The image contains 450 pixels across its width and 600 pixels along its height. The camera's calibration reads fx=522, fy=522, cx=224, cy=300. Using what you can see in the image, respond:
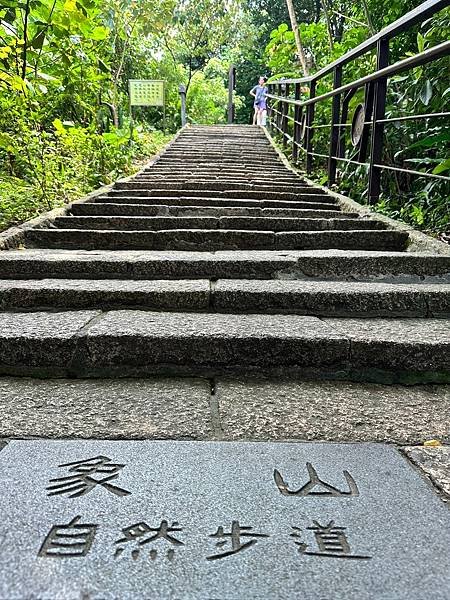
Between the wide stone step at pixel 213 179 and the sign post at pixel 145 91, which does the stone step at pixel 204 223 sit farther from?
the sign post at pixel 145 91

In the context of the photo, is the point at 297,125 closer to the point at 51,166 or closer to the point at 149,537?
the point at 51,166

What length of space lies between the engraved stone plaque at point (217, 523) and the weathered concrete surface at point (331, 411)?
8cm

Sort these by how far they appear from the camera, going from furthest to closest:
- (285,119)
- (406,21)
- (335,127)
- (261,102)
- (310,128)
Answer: (261,102) < (285,119) < (310,128) < (335,127) < (406,21)

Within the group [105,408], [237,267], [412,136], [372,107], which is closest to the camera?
[105,408]

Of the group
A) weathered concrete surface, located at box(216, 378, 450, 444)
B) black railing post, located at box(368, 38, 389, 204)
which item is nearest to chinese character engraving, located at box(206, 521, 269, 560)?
weathered concrete surface, located at box(216, 378, 450, 444)

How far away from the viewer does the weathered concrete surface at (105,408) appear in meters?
1.36

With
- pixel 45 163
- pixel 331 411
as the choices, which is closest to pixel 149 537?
pixel 331 411

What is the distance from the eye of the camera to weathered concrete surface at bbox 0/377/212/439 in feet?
4.46

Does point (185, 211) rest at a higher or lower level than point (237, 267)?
higher

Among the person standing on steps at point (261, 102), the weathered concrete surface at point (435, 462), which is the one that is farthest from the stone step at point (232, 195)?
the person standing on steps at point (261, 102)

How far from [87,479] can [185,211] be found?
279 centimetres

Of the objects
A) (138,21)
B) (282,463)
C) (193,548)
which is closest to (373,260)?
(282,463)

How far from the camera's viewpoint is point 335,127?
4609mm

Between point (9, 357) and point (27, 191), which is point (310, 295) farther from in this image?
point (27, 191)
